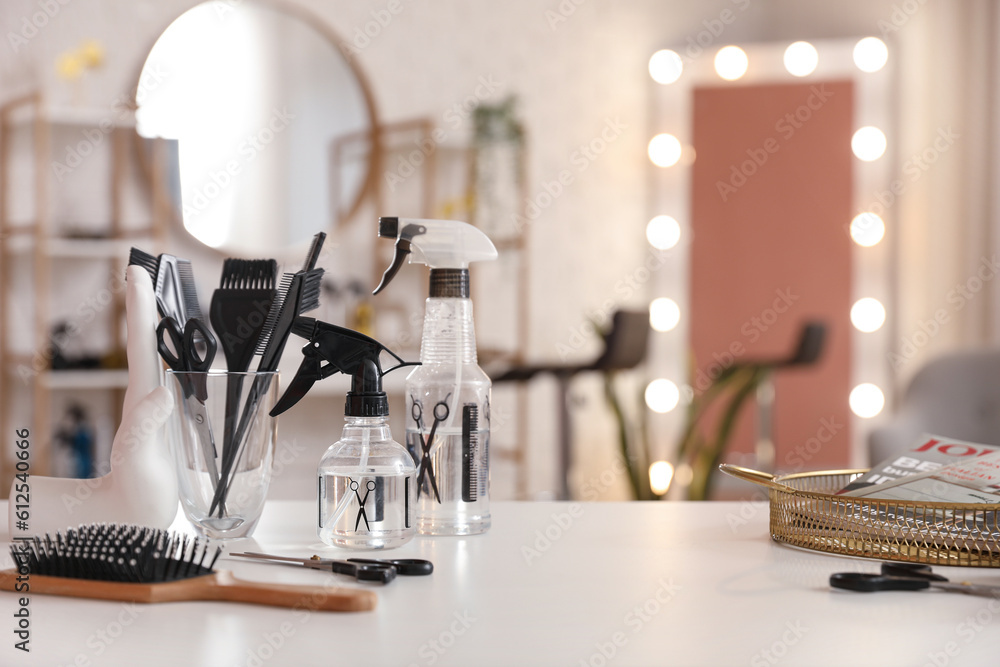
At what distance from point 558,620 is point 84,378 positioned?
2.42 meters

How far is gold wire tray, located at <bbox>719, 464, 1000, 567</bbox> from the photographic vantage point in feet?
2.23

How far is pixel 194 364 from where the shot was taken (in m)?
0.71

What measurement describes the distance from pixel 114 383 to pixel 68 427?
23 centimetres

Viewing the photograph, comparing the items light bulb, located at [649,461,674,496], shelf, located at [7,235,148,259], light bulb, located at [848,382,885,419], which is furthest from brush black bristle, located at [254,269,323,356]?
light bulb, located at [848,382,885,419]

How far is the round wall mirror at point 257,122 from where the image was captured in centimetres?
294

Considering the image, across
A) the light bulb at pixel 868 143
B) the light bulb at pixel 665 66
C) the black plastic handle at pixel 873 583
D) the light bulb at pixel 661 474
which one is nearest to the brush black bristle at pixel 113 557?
the black plastic handle at pixel 873 583

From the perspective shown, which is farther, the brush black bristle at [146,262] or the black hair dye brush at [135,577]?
the brush black bristle at [146,262]

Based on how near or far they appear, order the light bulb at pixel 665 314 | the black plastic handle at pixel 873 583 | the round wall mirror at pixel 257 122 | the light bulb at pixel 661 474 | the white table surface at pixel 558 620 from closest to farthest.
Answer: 1. the white table surface at pixel 558 620
2. the black plastic handle at pixel 873 583
3. the round wall mirror at pixel 257 122
4. the light bulb at pixel 661 474
5. the light bulb at pixel 665 314

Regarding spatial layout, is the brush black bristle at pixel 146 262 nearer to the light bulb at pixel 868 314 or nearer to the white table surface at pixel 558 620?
the white table surface at pixel 558 620

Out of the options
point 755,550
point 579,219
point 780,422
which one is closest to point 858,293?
point 780,422

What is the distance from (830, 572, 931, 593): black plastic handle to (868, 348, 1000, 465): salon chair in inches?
50.2

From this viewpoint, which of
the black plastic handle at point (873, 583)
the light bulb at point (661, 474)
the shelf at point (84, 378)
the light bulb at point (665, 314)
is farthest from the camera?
the light bulb at point (665, 314)

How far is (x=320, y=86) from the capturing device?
126 inches

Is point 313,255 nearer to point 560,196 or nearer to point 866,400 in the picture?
point 560,196
